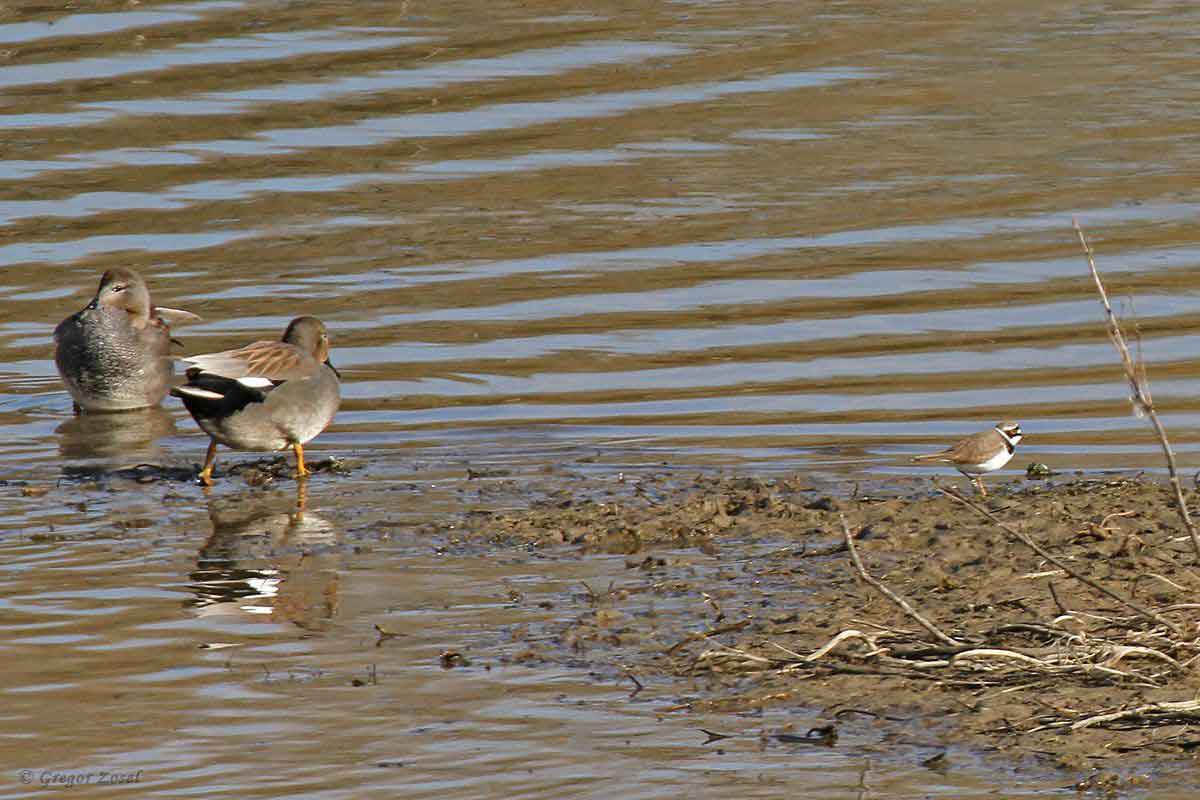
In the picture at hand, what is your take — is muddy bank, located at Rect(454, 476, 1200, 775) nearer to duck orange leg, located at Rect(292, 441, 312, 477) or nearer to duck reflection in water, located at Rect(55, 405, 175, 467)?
duck orange leg, located at Rect(292, 441, 312, 477)

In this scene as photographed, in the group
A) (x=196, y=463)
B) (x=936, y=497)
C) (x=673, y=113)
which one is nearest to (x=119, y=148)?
(x=673, y=113)

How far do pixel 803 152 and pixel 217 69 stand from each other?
5.87 meters

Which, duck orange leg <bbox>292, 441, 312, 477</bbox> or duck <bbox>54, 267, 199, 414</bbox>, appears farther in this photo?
duck <bbox>54, 267, 199, 414</bbox>

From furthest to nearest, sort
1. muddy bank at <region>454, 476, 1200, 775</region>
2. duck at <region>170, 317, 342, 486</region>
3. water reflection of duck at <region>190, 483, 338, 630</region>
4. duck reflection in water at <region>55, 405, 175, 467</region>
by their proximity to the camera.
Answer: duck reflection in water at <region>55, 405, 175, 467</region>, duck at <region>170, 317, 342, 486</region>, water reflection of duck at <region>190, 483, 338, 630</region>, muddy bank at <region>454, 476, 1200, 775</region>

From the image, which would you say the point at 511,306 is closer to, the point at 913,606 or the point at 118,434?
the point at 118,434

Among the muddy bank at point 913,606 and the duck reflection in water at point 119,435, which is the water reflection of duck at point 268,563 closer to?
the muddy bank at point 913,606

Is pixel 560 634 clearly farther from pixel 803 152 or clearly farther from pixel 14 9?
pixel 14 9

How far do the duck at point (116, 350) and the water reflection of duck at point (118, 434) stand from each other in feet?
0.31

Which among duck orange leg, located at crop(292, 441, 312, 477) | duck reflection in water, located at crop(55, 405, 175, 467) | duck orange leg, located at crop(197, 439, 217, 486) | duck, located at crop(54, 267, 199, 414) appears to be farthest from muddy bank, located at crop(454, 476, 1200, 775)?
duck, located at crop(54, 267, 199, 414)

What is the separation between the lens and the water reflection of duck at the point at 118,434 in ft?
36.4

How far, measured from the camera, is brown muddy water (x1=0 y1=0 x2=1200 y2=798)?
21.9ft

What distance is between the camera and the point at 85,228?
15750mm

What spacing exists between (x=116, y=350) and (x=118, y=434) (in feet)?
2.03

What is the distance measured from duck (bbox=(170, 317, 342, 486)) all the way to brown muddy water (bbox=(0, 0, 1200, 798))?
0.27 meters
